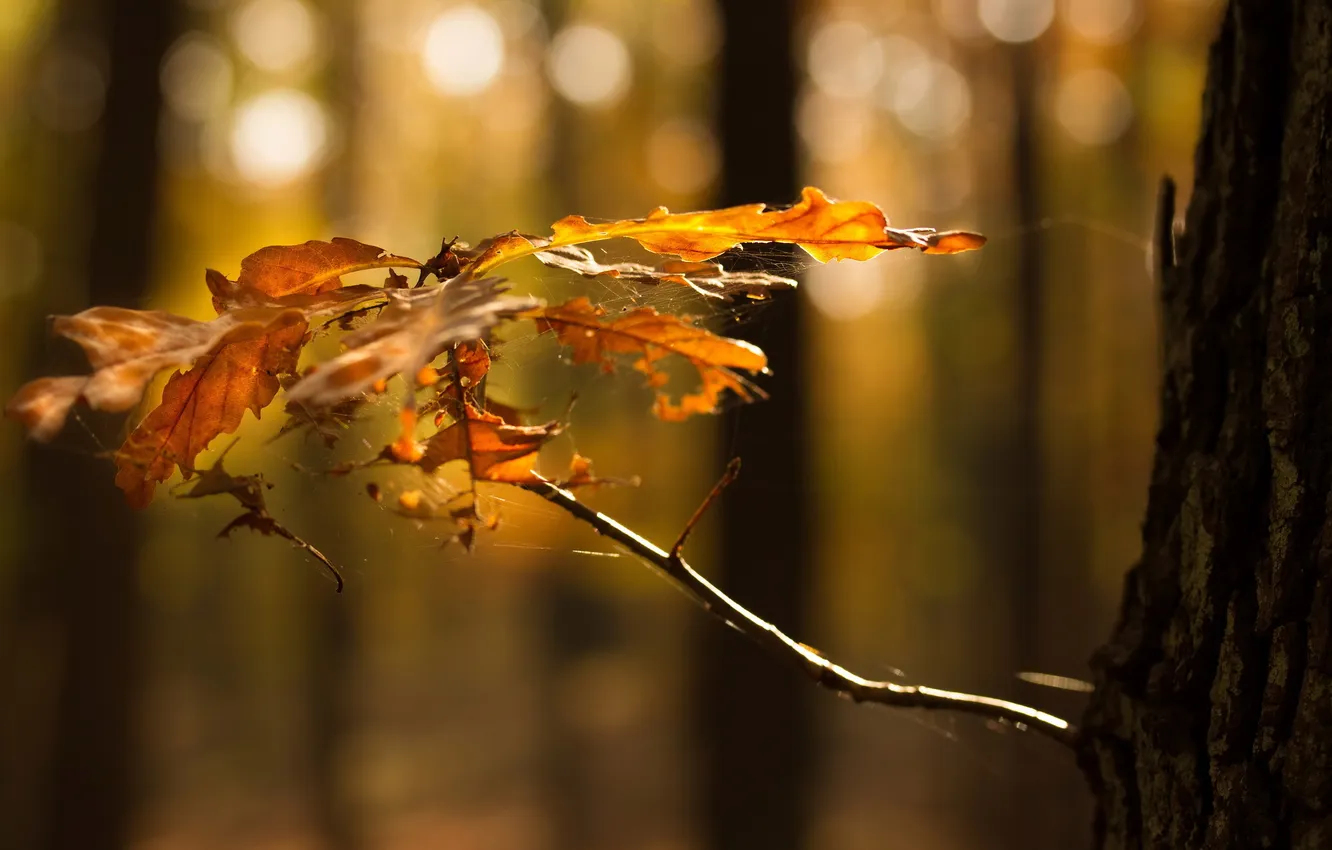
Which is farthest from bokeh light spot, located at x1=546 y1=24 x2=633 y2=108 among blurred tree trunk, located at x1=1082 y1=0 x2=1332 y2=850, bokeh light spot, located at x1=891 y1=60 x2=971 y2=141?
blurred tree trunk, located at x1=1082 y1=0 x2=1332 y2=850

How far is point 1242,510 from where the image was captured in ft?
Result: 2.53

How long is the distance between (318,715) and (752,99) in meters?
7.86

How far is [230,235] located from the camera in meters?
7.18

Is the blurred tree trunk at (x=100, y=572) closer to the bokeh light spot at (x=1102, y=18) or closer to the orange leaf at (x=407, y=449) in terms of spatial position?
the orange leaf at (x=407, y=449)

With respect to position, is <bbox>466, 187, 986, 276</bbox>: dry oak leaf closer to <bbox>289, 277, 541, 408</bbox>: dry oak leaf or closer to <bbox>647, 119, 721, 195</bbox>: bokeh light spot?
<bbox>289, 277, 541, 408</bbox>: dry oak leaf

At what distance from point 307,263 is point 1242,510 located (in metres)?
0.86

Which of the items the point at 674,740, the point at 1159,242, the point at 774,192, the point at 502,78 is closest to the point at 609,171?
the point at 502,78

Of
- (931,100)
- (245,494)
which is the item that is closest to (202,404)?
(245,494)

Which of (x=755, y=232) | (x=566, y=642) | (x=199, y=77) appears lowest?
(x=566, y=642)

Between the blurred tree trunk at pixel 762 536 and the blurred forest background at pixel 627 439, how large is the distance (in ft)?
0.07

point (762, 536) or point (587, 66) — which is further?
point (587, 66)

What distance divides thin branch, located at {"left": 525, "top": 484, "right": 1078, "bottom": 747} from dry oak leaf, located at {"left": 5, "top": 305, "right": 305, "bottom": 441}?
26 cm

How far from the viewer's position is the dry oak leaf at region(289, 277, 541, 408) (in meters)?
0.44

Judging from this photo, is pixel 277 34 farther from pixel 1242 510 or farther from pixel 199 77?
pixel 1242 510
